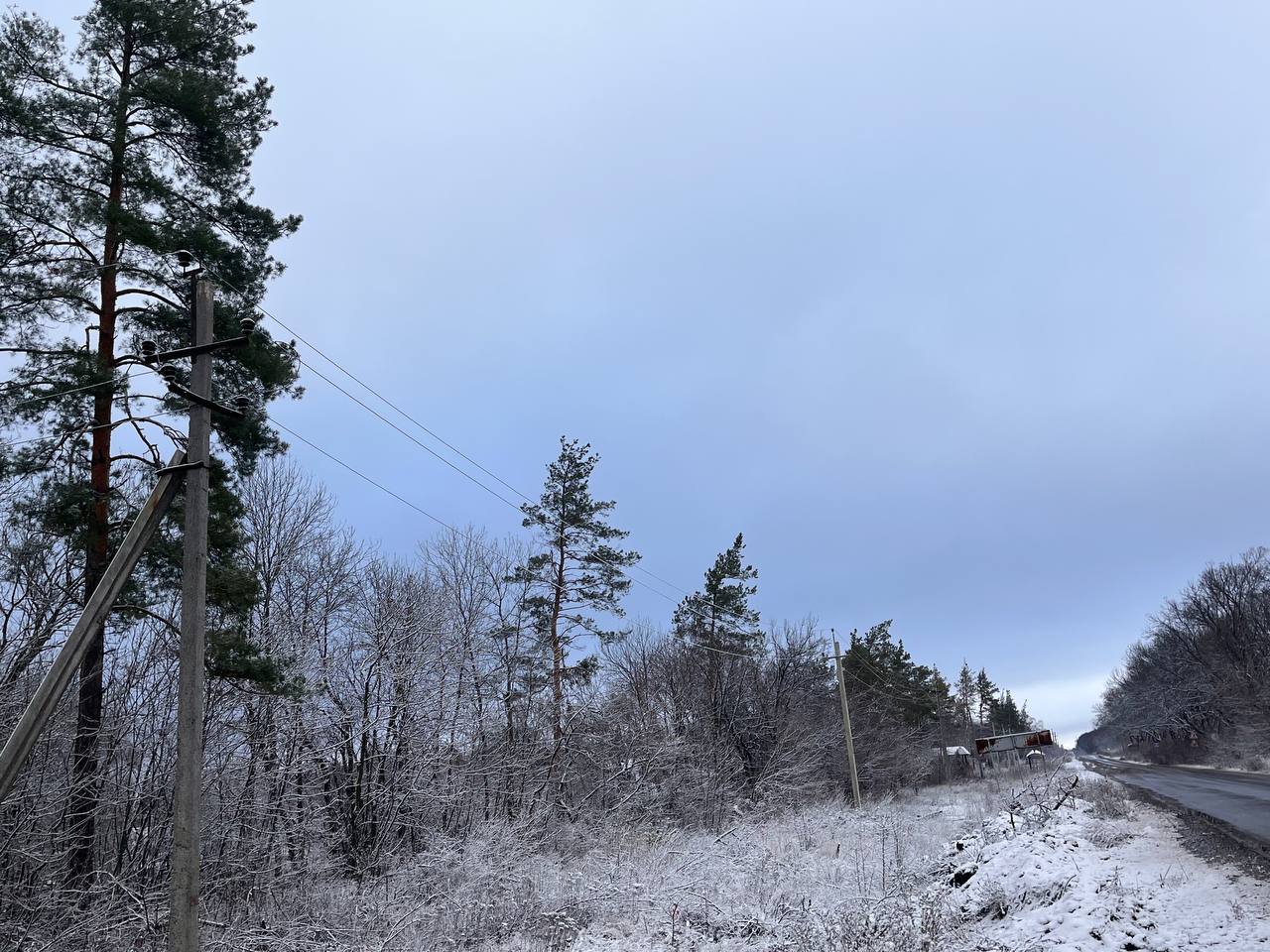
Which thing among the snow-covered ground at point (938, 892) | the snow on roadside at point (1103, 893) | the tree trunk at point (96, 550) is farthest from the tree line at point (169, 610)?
the snow on roadside at point (1103, 893)

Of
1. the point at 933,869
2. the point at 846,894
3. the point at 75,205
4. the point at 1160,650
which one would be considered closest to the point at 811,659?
the point at 933,869

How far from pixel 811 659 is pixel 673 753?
649 inches

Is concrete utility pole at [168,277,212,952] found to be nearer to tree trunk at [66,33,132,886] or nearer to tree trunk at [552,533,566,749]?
tree trunk at [66,33,132,886]

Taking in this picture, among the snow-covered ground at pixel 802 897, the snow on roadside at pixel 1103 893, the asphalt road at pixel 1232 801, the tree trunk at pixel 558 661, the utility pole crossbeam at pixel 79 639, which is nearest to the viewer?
the utility pole crossbeam at pixel 79 639

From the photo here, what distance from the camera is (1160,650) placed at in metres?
76.1

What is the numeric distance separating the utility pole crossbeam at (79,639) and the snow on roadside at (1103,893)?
33.9 ft

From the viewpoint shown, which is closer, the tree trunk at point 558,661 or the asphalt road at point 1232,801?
the asphalt road at point 1232,801

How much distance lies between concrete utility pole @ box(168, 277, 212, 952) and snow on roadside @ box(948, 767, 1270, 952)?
8816 mm

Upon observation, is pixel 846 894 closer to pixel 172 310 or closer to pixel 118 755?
pixel 118 755

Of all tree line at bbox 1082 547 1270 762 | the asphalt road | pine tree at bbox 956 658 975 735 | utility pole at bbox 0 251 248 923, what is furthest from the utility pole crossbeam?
pine tree at bbox 956 658 975 735

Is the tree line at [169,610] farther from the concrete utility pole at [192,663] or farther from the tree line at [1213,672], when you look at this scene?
the tree line at [1213,672]

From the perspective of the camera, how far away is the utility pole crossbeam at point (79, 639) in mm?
6398

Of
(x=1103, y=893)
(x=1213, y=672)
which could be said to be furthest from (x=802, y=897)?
(x=1213, y=672)

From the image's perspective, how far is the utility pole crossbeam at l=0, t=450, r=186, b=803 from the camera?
6398 mm
